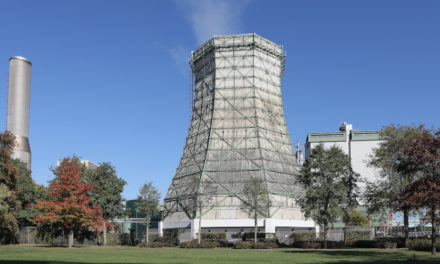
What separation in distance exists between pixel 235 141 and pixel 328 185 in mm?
39690

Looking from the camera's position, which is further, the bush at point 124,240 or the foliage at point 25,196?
the bush at point 124,240

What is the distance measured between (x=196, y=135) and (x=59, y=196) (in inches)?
1639

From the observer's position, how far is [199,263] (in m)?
27.4

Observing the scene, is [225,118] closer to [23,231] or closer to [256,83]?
[256,83]

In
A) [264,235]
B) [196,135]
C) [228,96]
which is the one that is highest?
[228,96]

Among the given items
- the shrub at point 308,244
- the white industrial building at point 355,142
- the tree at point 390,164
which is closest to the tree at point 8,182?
the shrub at point 308,244

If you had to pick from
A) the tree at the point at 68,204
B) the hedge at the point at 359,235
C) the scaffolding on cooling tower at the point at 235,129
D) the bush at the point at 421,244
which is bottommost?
the hedge at the point at 359,235

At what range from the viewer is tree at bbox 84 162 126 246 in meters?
64.2

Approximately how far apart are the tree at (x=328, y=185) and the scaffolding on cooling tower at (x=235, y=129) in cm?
2329

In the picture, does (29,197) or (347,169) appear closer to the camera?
(347,169)

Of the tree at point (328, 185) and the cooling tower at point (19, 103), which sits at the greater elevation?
the cooling tower at point (19, 103)

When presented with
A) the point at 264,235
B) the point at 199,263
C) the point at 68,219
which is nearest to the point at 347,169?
the point at 264,235

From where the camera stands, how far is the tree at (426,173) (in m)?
33.9

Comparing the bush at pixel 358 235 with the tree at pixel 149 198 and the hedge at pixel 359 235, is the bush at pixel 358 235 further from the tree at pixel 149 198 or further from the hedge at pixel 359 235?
the tree at pixel 149 198
